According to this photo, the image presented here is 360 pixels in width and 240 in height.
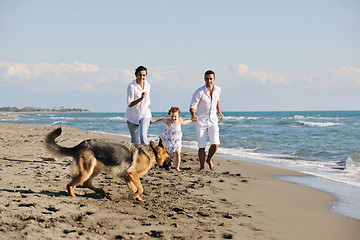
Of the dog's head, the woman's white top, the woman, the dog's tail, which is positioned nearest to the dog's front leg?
the dog's head

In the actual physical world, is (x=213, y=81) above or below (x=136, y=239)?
above

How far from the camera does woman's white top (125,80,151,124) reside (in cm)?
673

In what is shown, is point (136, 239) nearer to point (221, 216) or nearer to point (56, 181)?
point (221, 216)

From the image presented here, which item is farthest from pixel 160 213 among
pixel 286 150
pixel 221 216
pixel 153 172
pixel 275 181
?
pixel 286 150

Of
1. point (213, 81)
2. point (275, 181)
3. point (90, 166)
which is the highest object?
point (213, 81)

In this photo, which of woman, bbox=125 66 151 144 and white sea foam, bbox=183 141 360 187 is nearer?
woman, bbox=125 66 151 144

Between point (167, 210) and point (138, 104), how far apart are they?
3.04 m

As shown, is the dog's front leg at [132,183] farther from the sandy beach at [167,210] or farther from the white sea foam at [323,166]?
the white sea foam at [323,166]

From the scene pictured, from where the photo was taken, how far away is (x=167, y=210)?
4328 millimetres

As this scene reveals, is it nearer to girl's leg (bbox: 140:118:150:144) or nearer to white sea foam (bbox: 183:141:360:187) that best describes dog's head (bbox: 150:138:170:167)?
girl's leg (bbox: 140:118:150:144)

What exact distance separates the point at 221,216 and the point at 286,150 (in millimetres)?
10446

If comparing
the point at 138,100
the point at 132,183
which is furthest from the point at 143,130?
the point at 132,183

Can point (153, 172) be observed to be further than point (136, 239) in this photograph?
Yes

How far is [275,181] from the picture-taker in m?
7.40
